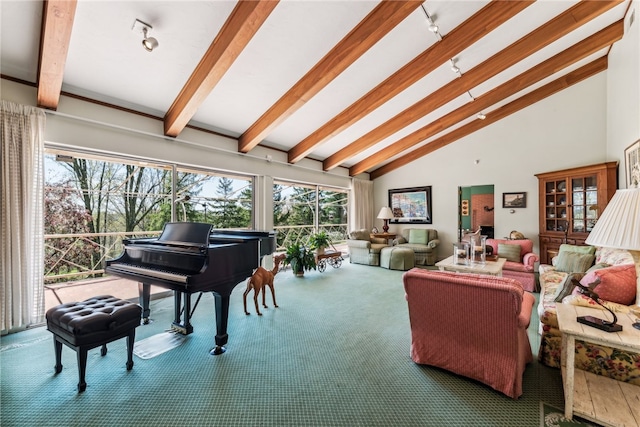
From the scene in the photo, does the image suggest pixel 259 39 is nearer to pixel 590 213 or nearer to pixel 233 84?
pixel 233 84

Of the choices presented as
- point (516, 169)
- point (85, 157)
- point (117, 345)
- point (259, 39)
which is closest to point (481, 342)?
point (117, 345)

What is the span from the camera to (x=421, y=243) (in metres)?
6.60

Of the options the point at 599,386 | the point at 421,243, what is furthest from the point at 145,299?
the point at 421,243

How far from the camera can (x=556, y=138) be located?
5.27 metres

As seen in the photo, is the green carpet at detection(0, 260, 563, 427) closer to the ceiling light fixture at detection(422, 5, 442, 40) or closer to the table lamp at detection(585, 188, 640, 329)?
the table lamp at detection(585, 188, 640, 329)

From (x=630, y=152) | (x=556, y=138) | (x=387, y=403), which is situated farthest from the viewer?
(x=556, y=138)

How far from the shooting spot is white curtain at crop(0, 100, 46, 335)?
2641 mm

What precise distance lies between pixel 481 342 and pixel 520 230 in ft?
16.3

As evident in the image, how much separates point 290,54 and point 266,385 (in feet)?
10.9

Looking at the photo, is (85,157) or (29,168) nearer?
(29,168)

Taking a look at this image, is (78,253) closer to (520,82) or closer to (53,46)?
(53,46)

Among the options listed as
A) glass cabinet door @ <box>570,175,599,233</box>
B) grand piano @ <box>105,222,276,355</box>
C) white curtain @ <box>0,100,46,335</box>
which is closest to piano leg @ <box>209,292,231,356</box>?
grand piano @ <box>105,222,276,355</box>

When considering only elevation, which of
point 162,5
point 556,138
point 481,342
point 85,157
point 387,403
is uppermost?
point 162,5

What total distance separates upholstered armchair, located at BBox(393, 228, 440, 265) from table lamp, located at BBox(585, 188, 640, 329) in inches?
185
